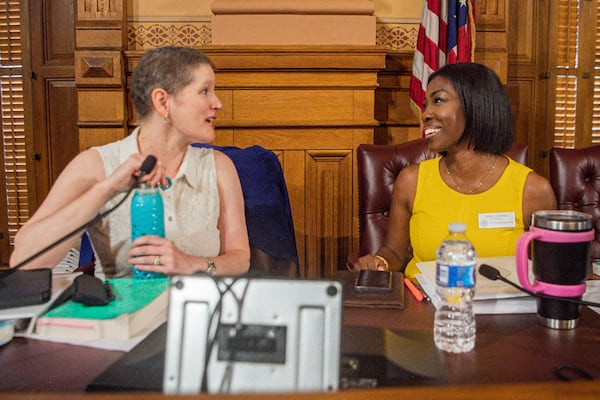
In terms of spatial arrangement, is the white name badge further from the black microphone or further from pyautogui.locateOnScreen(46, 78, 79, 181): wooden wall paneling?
pyautogui.locateOnScreen(46, 78, 79, 181): wooden wall paneling

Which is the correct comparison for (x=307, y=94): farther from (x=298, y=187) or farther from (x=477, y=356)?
(x=477, y=356)

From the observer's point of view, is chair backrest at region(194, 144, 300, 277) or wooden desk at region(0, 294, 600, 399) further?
chair backrest at region(194, 144, 300, 277)

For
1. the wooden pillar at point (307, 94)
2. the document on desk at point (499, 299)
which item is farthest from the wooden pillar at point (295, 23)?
the document on desk at point (499, 299)

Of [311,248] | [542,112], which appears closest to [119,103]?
[311,248]

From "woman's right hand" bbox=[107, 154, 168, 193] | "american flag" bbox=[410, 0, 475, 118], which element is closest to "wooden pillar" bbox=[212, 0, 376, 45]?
"american flag" bbox=[410, 0, 475, 118]

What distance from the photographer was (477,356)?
95 cm

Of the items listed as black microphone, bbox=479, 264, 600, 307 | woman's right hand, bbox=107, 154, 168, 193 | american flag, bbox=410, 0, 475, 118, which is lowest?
black microphone, bbox=479, 264, 600, 307

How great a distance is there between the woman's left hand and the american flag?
2371mm

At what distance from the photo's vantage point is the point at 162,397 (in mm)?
528

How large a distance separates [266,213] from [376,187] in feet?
1.65

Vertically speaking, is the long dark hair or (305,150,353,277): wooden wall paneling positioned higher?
the long dark hair

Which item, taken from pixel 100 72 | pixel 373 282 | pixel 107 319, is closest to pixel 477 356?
pixel 373 282

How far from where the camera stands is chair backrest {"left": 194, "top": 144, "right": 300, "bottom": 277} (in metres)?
1.96

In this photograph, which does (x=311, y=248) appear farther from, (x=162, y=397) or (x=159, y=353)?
(x=162, y=397)
